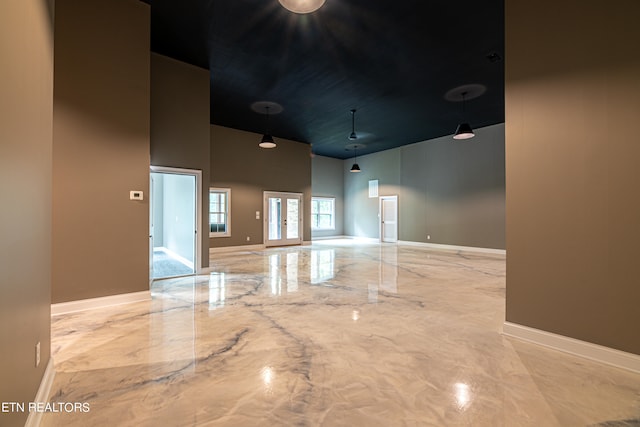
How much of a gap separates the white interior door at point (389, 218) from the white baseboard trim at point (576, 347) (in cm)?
910

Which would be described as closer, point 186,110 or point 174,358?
point 174,358

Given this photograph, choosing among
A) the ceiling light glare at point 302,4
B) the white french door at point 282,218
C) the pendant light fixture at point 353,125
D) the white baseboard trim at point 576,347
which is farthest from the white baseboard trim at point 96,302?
the pendant light fixture at point 353,125

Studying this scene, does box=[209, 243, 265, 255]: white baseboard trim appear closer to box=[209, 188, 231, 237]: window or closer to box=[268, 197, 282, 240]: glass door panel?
box=[209, 188, 231, 237]: window

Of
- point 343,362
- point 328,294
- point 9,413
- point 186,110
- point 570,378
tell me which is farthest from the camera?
point 186,110

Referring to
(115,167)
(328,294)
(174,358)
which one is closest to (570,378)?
(328,294)

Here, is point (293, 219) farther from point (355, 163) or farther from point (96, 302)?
point (96, 302)

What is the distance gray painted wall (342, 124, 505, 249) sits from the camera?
897 cm

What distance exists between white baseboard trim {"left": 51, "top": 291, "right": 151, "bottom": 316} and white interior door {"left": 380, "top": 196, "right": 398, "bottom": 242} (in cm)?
968

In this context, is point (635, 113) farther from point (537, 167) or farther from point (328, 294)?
point (328, 294)

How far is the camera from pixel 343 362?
7.82ft

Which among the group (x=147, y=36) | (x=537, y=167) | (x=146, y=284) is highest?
(x=147, y=36)

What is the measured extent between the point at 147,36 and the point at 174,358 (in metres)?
4.24

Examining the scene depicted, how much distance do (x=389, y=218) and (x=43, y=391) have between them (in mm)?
11610

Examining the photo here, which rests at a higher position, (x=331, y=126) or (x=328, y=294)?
(x=331, y=126)
